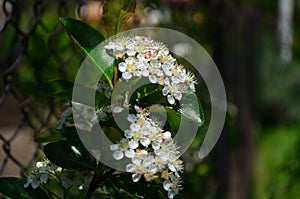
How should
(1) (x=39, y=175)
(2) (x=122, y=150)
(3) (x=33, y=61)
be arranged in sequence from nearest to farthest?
(2) (x=122, y=150) < (1) (x=39, y=175) < (3) (x=33, y=61)

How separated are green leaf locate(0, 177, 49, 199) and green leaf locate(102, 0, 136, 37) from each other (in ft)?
1.10

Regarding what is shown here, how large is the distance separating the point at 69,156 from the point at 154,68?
0.82 feet

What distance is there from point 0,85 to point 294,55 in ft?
16.3

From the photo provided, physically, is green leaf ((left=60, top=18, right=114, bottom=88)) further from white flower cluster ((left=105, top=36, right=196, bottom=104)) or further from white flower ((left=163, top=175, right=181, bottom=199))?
white flower ((left=163, top=175, right=181, bottom=199))

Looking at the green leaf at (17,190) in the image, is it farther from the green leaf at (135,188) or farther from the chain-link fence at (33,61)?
the chain-link fence at (33,61)

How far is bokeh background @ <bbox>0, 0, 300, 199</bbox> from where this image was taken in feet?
6.43

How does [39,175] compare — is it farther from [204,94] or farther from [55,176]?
[204,94]

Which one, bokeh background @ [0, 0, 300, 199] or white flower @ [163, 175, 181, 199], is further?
bokeh background @ [0, 0, 300, 199]

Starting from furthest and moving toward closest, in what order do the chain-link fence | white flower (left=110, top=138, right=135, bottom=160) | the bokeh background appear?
the bokeh background → the chain-link fence → white flower (left=110, top=138, right=135, bottom=160)

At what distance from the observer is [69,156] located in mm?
1252

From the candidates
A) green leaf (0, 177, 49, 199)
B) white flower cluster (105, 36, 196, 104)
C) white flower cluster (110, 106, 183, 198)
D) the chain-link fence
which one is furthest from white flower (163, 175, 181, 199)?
the chain-link fence

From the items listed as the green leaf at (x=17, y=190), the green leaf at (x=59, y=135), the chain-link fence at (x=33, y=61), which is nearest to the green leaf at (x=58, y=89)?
the green leaf at (x=59, y=135)

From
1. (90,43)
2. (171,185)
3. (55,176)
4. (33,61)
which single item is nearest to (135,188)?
(171,185)

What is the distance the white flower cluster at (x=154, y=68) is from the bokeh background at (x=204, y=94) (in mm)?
555
